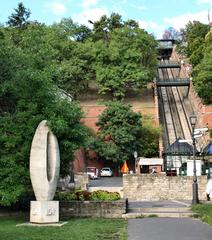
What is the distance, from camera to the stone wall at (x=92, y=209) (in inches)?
837

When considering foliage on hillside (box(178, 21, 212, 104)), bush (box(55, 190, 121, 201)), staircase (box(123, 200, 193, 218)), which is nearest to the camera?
staircase (box(123, 200, 193, 218))

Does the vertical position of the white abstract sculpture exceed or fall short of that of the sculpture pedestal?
it exceeds it

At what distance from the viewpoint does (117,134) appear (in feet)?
198

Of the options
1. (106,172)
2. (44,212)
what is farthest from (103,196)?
(106,172)

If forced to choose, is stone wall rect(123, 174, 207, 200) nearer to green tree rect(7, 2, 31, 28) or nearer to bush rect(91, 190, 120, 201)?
bush rect(91, 190, 120, 201)

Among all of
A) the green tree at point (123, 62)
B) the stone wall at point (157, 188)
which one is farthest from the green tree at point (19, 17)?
the stone wall at point (157, 188)

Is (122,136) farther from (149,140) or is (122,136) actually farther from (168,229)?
(168,229)

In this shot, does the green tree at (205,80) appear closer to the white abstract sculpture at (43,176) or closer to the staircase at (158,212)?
the staircase at (158,212)

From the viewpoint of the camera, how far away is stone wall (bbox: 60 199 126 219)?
2127 centimetres

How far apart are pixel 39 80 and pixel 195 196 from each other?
9701 millimetres

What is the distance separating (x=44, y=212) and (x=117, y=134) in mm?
41901

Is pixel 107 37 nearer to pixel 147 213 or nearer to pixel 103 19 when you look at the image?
pixel 103 19

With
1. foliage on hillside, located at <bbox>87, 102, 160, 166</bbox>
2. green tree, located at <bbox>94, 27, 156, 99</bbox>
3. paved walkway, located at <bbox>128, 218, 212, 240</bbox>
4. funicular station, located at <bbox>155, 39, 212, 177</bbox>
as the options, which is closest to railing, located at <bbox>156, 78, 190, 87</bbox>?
funicular station, located at <bbox>155, 39, 212, 177</bbox>

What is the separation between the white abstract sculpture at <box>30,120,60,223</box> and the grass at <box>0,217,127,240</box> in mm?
784
